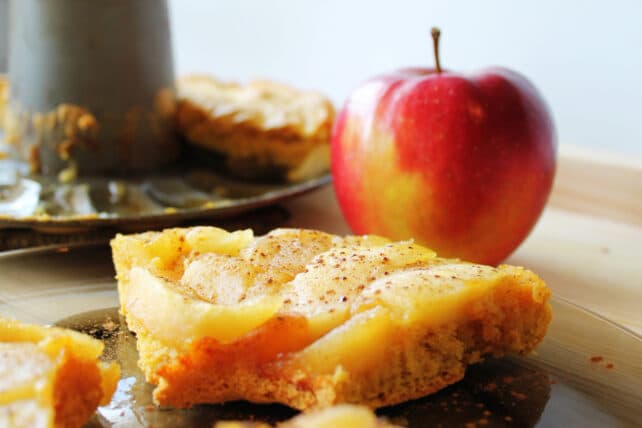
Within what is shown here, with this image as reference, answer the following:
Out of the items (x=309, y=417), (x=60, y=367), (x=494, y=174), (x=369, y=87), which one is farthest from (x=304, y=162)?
(x=309, y=417)

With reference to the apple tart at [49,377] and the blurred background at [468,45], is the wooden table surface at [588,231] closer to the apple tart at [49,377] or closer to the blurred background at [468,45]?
the blurred background at [468,45]

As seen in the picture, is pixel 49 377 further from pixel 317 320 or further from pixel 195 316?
pixel 317 320

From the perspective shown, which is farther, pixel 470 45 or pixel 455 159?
pixel 470 45

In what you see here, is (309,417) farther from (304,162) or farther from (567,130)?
(567,130)

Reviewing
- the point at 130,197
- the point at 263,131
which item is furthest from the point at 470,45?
the point at 130,197

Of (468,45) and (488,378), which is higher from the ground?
(468,45)

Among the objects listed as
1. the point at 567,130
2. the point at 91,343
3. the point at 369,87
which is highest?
the point at 369,87
